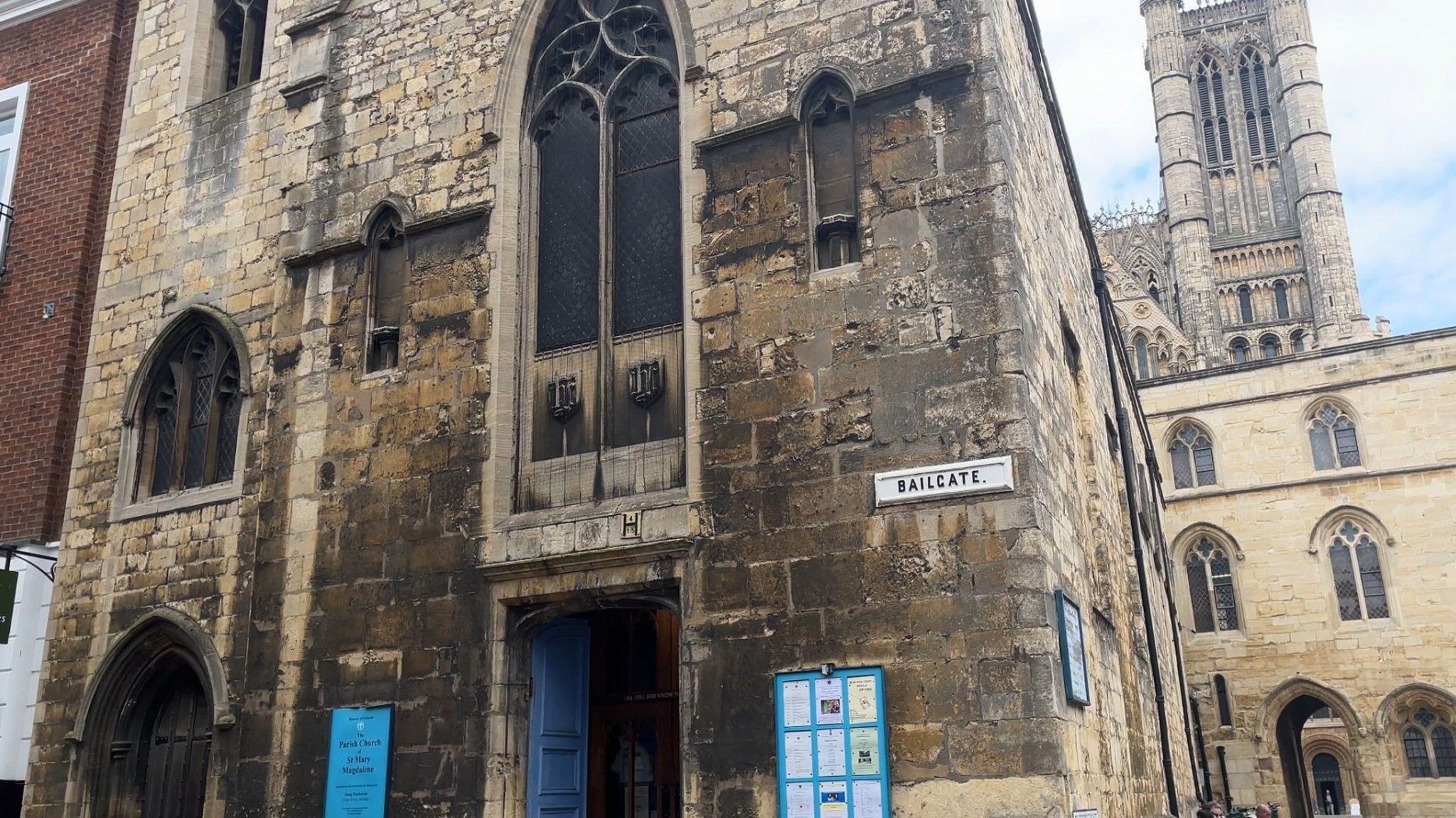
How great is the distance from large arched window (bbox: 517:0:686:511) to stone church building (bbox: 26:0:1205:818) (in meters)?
0.03

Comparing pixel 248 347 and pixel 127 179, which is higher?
pixel 127 179

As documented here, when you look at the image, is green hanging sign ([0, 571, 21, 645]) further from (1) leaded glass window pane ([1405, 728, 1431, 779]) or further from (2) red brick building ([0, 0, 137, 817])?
(1) leaded glass window pane ([1405, 728, 1431, 779])

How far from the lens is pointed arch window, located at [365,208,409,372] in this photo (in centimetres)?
1021

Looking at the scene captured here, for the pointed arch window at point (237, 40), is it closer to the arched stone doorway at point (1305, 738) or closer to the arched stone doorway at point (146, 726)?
the arched stone doorway at point (146, 726)

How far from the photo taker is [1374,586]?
26781 mm

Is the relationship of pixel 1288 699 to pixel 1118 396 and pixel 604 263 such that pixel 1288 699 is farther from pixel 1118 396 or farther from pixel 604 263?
pixel 604 263

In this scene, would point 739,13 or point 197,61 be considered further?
point 197,61

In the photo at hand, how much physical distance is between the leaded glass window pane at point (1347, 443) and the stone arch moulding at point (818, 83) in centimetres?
2353

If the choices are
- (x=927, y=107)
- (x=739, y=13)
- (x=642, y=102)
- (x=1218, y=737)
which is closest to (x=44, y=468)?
(x=642, y=102)

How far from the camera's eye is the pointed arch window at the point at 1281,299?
60188mm

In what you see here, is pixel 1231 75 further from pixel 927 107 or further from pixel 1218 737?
pixel 927 107

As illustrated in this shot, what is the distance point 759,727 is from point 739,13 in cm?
548

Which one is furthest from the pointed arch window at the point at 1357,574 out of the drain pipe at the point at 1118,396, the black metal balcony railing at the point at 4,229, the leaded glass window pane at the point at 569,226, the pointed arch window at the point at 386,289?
the black metal balcony railing at the point at 4,229

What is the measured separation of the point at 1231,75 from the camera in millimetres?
63719
